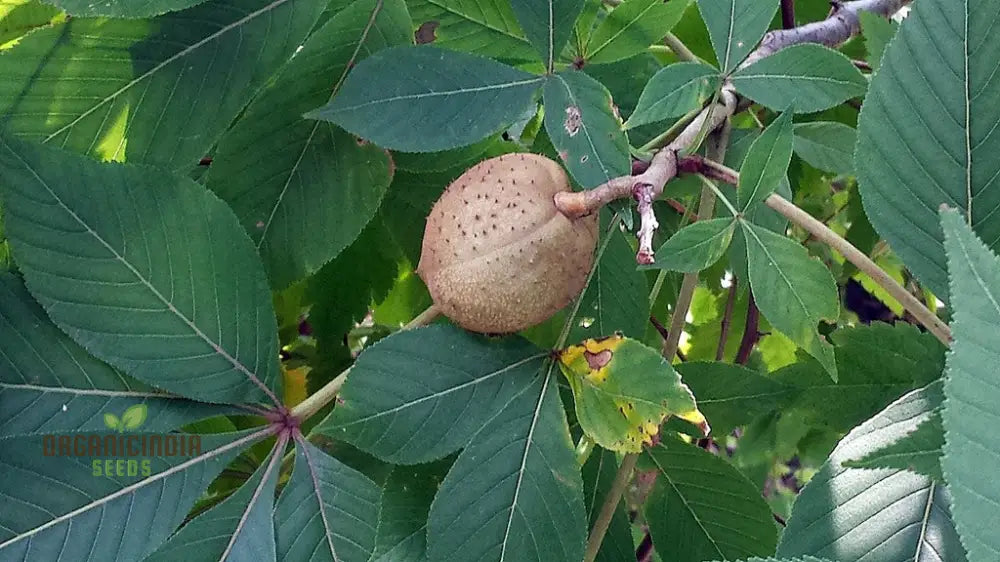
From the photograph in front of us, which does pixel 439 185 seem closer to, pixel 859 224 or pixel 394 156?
pixel 394 156

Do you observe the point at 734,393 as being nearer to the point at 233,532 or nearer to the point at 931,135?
the point at 931,135

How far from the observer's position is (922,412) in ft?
2.23

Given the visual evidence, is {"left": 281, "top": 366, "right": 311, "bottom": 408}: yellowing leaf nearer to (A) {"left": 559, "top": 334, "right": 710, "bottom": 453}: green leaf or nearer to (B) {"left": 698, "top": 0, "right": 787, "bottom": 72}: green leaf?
(A) {"left": 559, "top": 334, "right": 710, "bottom": 453}: green leaf

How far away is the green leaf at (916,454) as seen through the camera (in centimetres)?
58

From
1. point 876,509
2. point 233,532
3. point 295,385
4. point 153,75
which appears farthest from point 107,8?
point 876,509

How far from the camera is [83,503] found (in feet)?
2.15

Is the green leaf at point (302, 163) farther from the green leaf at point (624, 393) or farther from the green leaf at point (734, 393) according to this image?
the green leaf at point (734, 393)

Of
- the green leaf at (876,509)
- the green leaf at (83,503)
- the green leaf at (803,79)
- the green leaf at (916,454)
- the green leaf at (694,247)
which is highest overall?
the green leaf at (803,79)

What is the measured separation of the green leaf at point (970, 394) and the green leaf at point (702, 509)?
17.4 inches

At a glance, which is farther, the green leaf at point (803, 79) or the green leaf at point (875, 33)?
the green leaf at point (875, 33)

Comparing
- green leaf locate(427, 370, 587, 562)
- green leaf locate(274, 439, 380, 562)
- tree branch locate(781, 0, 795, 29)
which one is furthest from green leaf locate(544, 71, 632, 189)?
tree branch locate(781, 0, 795, 29)

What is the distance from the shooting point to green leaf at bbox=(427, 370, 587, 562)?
659 mm

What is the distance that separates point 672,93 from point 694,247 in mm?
149

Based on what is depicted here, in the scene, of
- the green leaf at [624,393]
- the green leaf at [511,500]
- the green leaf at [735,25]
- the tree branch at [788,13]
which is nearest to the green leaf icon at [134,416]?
the green leaf at [511,500]
